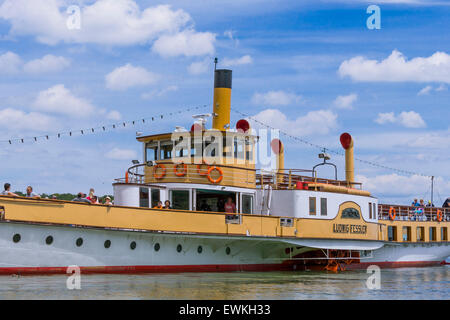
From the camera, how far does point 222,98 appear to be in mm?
24000

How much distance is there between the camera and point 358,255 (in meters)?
24.9

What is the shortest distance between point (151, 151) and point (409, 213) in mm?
14752

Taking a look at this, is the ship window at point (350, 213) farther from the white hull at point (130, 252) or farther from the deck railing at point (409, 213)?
the deck railing at point (409, 213)

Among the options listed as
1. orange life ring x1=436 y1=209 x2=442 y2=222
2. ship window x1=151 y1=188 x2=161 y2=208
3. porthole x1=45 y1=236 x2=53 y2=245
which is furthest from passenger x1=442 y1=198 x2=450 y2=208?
porthole x1=45 y1=236 x2=53 y2=245

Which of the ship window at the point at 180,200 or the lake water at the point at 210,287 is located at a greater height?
the ship window at the point at 180,200

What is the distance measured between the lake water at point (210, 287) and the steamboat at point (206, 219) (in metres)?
0.79

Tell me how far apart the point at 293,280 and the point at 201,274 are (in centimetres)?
290

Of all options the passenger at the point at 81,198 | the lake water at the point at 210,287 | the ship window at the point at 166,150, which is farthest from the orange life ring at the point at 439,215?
the passenger at the point at 81,198

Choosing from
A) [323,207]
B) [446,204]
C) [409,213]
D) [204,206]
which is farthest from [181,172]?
[446,204]

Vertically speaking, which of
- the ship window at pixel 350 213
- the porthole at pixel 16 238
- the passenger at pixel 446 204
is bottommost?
the porthole at pixel 16 238

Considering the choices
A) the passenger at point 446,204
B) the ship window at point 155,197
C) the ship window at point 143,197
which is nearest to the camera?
the ship window at point 143,197

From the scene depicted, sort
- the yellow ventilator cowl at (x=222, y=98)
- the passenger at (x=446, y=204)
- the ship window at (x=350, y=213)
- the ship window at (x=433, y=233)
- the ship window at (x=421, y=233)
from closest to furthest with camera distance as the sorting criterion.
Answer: the yellow ventilator cowl at (x=222, y=98), the ship window at (x=350, y=213), the ship window at (x=421, y=233), the ship window at (x=433, y=233), the passenger at (x=446, y=204)

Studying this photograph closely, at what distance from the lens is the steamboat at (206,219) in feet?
56.0
